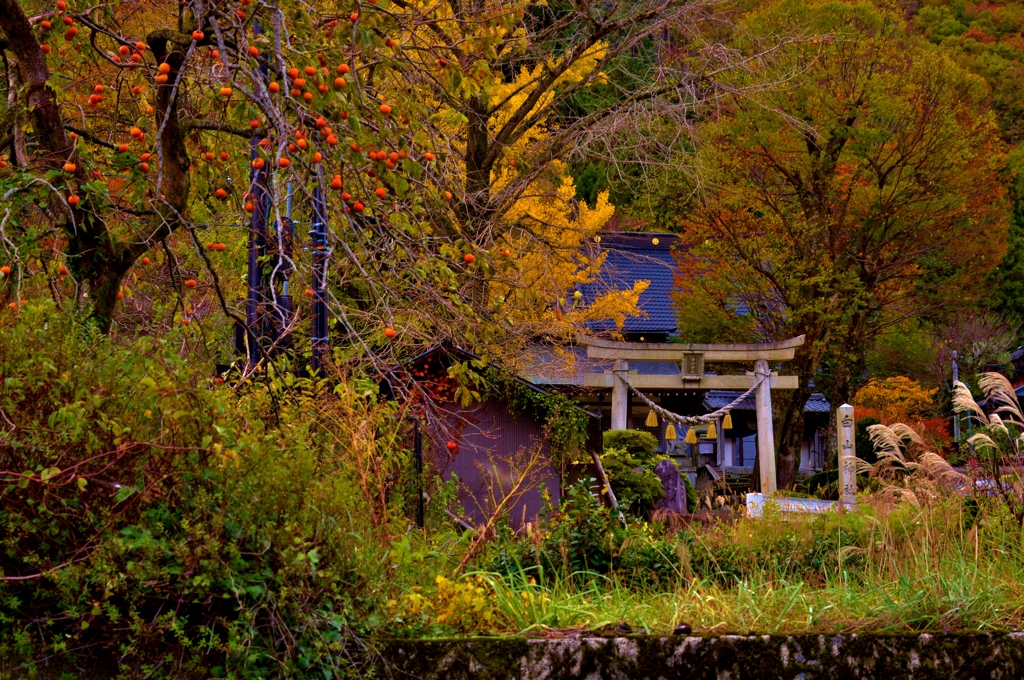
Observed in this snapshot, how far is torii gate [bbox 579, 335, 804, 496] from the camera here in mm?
20391

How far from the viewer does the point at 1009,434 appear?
838 centimetres

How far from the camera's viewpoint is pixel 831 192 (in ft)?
83.0

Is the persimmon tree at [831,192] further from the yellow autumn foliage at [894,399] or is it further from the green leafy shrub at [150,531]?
the green leafy shrub at [150,531]

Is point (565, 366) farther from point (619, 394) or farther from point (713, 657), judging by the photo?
point (713, 657)

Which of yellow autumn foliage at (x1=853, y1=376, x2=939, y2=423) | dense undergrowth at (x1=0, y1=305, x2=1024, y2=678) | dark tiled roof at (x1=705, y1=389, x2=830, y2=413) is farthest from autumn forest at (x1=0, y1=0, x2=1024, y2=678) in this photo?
dark tiled roof at (x1=705, y1=389, x2=830, y2=413)

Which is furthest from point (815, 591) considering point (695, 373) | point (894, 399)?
point (894, 399)

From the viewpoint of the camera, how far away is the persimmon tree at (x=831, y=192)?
78.1 feet

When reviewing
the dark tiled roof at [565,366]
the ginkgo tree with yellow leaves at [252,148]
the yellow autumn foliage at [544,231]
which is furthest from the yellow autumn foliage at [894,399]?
the ginkgo tree with yellow leaves at [252,148]

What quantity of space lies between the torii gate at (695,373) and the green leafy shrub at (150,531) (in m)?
15.2

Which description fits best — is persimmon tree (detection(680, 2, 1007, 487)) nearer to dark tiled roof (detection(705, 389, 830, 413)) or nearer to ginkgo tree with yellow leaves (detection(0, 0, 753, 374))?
dark tiled roof (detection(705, 389, 830, 413))

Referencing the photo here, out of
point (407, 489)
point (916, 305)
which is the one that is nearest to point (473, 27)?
point (407, 489)

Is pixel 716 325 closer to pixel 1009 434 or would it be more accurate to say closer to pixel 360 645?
pixel 1009 434

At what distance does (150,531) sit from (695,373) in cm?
1770

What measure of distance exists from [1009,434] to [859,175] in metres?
17.9
